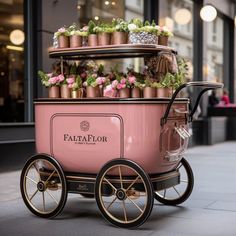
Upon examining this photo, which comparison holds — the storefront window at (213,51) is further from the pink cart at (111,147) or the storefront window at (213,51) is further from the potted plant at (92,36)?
the pink cart at (111,147)

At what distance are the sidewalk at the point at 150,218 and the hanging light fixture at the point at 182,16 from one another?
976 cm

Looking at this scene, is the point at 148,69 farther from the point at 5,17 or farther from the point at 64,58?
the point at 5,17

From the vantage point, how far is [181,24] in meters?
18.1

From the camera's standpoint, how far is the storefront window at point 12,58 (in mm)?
11086

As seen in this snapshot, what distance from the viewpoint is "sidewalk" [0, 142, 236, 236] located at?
5766mm

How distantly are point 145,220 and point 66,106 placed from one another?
5.64ft

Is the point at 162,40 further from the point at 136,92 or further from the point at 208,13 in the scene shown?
the point at 208,13

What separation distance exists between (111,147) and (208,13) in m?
12.3

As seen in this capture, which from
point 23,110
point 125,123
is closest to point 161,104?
point 125,123

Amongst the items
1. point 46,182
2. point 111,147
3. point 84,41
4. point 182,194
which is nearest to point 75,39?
point 84,41

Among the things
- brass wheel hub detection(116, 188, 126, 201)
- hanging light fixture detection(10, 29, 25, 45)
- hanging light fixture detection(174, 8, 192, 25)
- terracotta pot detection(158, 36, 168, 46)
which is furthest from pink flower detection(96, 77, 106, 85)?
hanging light fixture detection(174, 8, 192, 25)

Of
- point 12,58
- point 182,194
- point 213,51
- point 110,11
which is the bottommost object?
point 182,194

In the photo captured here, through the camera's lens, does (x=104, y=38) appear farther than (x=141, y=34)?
Yes

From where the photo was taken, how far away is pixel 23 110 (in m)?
11.3
